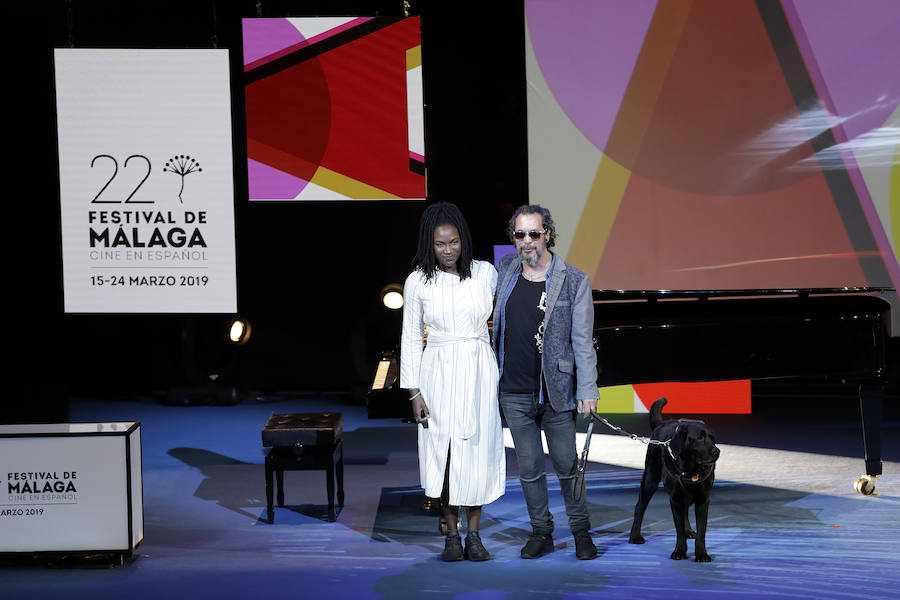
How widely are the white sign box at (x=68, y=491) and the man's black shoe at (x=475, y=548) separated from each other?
1.32m

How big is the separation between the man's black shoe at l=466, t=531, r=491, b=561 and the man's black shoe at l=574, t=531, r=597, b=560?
1.16 feet

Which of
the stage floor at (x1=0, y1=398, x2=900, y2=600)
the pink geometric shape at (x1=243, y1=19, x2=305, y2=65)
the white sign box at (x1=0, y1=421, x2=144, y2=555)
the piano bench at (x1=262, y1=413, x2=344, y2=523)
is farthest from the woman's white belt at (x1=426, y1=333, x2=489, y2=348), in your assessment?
the pink geometric shape at (x1=243, y1=19, x2=305, y2=65)

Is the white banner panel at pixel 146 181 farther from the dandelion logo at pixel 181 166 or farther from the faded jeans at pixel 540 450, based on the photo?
the faded jeans at pixel 540 450

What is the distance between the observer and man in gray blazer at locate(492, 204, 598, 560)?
3613 mm

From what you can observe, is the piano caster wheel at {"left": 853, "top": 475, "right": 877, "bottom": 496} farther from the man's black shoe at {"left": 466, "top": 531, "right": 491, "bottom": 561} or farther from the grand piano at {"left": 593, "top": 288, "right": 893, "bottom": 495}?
the man's black shoe at {"left": 466, "top": 531, "right": 491, "bottom": 561}

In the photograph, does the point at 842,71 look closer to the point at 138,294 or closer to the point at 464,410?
the point at 464,410

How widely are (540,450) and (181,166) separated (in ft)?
14.9

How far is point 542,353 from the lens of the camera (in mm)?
3615

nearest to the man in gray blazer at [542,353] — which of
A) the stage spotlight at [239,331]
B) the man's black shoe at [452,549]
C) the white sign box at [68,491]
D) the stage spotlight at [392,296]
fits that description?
the man's black shoe at [452,549]

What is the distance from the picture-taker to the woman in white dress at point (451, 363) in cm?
359

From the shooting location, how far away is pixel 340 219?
8.30 meters

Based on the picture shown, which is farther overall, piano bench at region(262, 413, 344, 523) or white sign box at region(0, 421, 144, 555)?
piano bench at region(262, 413, 344, 523)

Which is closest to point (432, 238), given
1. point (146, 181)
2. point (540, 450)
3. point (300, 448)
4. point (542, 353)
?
point (542, 353)

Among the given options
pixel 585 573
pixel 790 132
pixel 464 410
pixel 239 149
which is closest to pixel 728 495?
pixel 585 573
